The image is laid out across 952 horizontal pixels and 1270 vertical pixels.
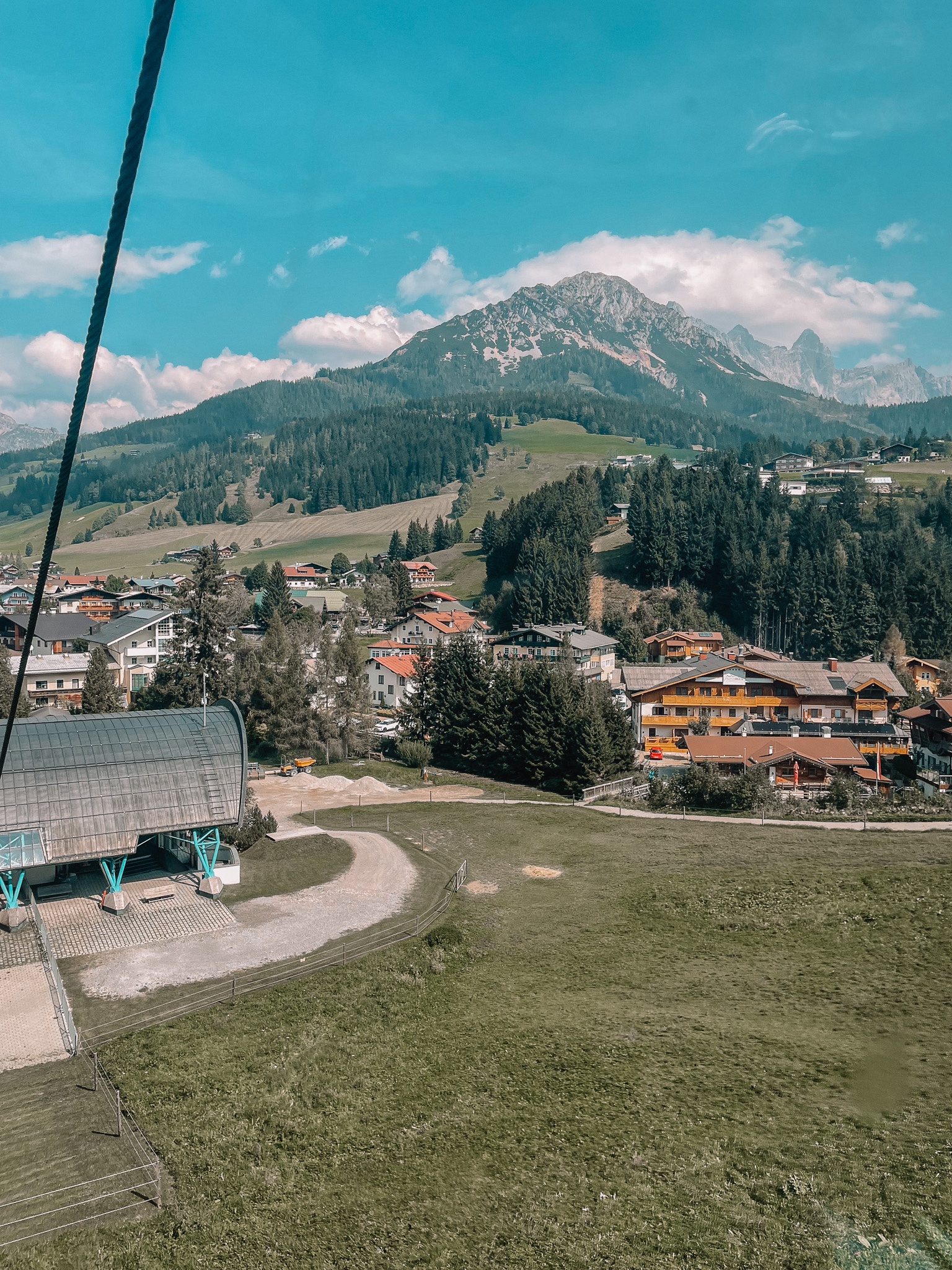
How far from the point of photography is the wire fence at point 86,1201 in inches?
592

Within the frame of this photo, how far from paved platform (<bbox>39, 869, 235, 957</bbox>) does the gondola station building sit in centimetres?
62

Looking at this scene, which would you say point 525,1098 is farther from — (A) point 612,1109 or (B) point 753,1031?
(B) point 753,1031

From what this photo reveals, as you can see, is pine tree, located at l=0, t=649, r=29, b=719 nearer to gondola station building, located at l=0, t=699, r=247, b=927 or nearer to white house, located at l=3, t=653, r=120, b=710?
white house, located at l=3, t=653, r=120, b=710

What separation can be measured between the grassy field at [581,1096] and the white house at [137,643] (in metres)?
64.9

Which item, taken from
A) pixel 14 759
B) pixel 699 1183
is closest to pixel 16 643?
pixel 14 759

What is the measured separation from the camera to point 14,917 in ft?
98.1

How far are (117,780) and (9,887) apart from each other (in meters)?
5.25

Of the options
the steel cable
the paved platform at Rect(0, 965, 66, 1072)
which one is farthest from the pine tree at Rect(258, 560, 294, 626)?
the steel cable

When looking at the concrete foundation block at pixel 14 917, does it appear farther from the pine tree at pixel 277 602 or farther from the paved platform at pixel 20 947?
the pine tree at pixel 277 602

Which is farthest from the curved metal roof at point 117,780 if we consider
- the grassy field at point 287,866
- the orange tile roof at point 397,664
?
the orange tile roof at point 397,664

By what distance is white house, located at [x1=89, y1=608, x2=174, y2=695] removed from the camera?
3342 inches

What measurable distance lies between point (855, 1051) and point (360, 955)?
15.4 meters

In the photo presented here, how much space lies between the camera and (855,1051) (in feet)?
67.8

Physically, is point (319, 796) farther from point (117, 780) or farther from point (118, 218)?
point (118, 218)
